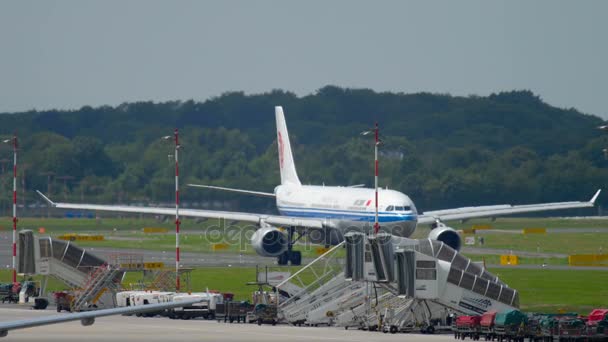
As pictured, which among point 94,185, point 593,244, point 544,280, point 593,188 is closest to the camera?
point 544,280

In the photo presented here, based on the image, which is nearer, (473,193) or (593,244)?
(593,244)

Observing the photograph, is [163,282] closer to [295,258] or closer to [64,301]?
[64,301]

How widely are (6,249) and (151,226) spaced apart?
31599 millimetres

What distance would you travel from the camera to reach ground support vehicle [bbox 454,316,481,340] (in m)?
36.5

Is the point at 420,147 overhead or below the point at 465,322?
overhead

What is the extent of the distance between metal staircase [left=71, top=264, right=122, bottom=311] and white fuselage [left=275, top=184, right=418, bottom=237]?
19.4m

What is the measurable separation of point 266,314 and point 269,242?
25.9 metres

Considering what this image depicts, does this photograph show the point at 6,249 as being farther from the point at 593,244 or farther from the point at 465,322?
the point at 465,322

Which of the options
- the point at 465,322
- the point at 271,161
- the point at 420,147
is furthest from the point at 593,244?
the point at 420,147

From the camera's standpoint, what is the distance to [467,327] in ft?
120

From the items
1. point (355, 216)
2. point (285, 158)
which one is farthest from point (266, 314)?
point (285, 158)

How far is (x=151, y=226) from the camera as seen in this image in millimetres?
122312

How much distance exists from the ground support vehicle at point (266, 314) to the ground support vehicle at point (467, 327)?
6.90m

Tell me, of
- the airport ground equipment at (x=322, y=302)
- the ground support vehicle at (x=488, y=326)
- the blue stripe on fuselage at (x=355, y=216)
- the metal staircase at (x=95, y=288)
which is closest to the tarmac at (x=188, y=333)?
the ground support vehicle at (x=488, y=326)
